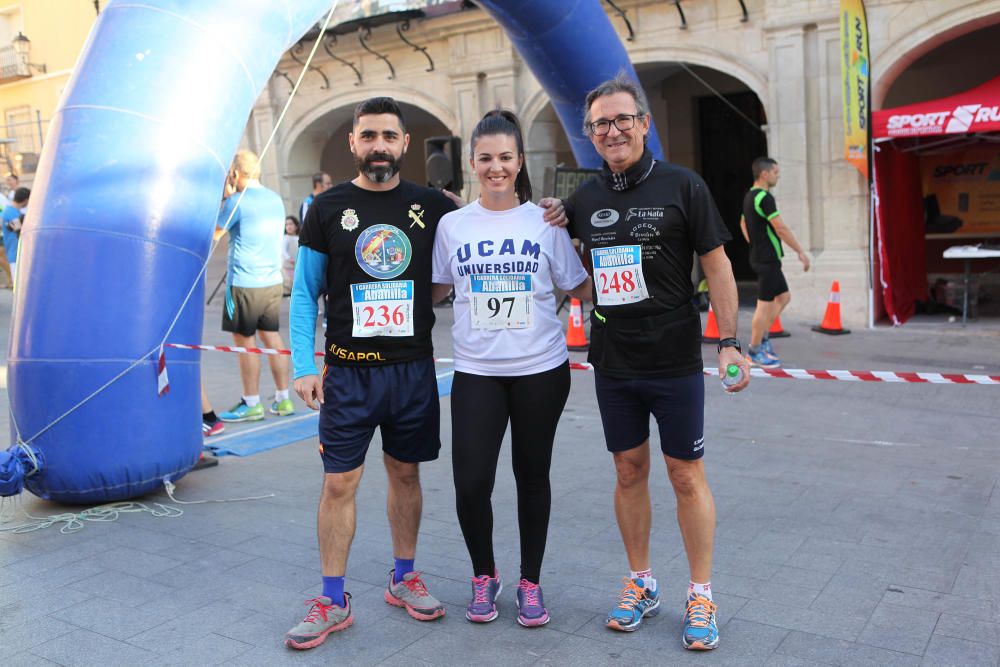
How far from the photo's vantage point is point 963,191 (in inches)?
496

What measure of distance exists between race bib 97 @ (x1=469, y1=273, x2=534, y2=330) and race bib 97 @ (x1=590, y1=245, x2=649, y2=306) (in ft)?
0.84

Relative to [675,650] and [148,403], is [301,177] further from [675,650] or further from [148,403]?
[675,650]

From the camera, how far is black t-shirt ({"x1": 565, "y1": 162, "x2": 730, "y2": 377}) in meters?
3.25

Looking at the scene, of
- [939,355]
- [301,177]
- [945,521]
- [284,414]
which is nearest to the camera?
[945,521]

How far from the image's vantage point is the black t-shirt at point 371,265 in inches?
137

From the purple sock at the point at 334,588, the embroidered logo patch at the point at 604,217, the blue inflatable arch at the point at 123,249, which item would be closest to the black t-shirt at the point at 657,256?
the embroidered logo patch at the point at 604,217

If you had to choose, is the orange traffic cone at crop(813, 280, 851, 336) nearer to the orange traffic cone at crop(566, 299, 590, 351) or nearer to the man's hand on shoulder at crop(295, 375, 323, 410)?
the orange traffic cone at crop(566, 299, 590, 351)

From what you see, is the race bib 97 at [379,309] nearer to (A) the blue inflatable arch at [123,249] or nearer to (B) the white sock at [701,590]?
(B) the white sock at [701,590]

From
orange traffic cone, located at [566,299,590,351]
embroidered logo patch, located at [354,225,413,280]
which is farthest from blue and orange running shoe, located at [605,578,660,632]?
orange traffic cone, located at [566,299,590,351]

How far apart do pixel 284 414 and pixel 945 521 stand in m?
4.72

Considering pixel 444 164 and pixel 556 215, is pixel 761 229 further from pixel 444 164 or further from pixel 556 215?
pixel 556 215

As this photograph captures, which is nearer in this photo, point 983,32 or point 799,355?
point 799,355

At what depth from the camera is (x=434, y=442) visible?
364 cm

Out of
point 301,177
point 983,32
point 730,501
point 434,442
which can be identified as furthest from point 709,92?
point 434,442
